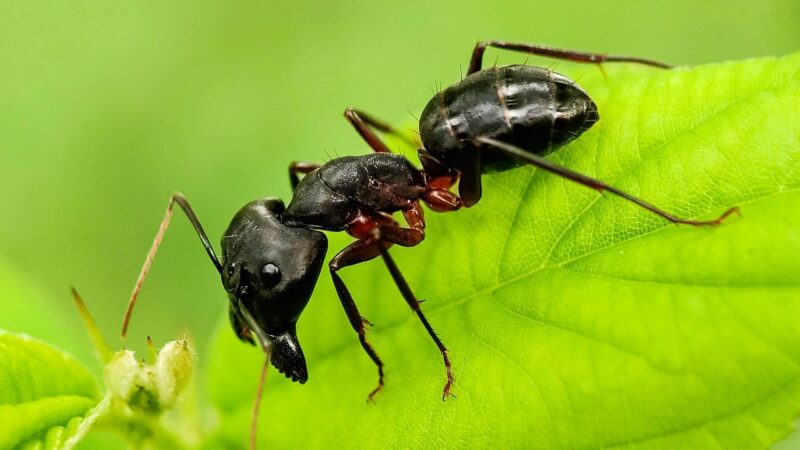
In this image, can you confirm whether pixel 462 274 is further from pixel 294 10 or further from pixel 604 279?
pixel 294 10

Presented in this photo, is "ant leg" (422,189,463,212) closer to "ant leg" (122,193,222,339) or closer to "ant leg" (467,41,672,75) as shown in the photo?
"ant leg" (467,41,672,75)

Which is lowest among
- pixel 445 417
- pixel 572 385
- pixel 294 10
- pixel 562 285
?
pixel 445 417

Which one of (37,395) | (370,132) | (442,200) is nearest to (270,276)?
(442,200)

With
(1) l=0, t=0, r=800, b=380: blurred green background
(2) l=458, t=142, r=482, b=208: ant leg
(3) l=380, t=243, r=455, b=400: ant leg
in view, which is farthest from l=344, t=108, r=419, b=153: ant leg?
(1) l=0, t=0, r=800, b=380: blurred green background

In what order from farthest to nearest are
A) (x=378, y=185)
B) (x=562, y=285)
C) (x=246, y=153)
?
(x=246, y=153) → (x=378, y=185) → (x=562, y=285)

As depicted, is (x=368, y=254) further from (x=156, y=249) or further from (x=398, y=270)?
(x=156, y=249)

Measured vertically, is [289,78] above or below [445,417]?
above

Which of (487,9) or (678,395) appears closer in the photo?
(678,395)

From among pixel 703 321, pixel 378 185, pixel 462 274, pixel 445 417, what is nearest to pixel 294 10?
pixel 378 185
